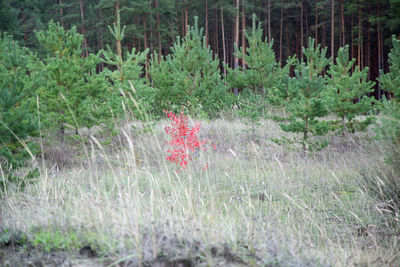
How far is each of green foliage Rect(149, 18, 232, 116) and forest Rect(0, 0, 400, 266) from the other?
82 millimetres

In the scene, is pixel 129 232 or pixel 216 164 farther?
pixel 216 164

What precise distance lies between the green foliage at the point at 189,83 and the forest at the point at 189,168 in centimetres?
8

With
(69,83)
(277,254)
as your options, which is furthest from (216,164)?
(277,254)

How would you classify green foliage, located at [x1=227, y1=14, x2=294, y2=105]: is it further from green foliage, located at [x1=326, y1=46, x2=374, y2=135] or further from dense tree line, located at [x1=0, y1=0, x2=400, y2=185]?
green foliage, located at [x1=326, y1=46, x2=374, y2=135]

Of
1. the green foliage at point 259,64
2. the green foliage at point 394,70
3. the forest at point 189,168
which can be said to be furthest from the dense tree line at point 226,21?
the green foliage at point 394,70

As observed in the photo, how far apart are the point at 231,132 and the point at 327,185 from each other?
5436 mm

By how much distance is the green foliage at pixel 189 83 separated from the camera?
42.9 ft

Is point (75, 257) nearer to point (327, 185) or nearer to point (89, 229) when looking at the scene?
point (89, 229)

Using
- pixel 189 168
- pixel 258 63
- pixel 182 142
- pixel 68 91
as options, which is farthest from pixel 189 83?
pixel 189 168

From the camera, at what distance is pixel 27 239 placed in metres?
2.58

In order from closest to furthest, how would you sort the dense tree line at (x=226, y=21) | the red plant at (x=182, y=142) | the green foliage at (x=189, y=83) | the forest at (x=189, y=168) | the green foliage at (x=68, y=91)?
the forest at (x=189, y=168), the red plant at (x=182, y=142), the green foliage at (x=68, y=91), the green foliage at (x=189, y=83), the dense tree line at (x=226, y=21)

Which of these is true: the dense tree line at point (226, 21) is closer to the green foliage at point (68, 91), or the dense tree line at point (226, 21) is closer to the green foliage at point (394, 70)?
the green foliage at point (68, 91)

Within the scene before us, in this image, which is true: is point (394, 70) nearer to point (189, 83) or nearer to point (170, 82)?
point (189, 83)

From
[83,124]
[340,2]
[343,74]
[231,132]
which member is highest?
[340,2]
